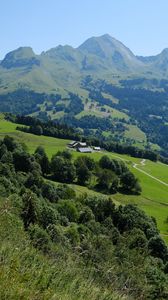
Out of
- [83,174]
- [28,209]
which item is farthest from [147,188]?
[28,209]

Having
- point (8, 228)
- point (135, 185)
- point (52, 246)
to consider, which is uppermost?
point (8, 228)

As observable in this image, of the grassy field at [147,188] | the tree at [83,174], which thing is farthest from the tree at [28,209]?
the tree at [83,174]

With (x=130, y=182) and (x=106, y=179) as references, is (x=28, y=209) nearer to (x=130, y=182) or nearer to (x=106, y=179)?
(x=106, y=179)

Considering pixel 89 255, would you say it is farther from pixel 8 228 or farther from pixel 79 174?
pixel 79 174

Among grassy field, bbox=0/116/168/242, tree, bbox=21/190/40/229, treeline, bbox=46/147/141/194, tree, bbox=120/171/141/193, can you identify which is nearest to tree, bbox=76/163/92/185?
treeline, bbox=46/147/141/194

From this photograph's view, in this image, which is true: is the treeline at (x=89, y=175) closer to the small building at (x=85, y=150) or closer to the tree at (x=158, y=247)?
the small building at (x=85, y=150)

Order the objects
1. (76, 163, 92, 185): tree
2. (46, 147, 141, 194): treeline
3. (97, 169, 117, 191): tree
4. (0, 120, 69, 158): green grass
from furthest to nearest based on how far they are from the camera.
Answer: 1. (0, 120, 69, 158): green grass
2. (97, 169, 117, 191): tree
3. (76, 163, 92, 185): tree
4. (46, 147, 141, 194): treeline

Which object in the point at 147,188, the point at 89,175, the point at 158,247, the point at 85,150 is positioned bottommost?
the point at 147,188

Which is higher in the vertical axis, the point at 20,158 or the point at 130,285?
the point at 130,285

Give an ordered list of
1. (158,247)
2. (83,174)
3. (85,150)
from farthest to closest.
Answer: (85,150), (83,174), (158,247)

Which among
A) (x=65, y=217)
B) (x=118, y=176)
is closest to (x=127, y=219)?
(x=65, y=217)

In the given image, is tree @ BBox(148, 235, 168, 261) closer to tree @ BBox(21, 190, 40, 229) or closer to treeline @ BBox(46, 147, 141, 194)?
tree @ BBox(21, 190, 40, 229)
